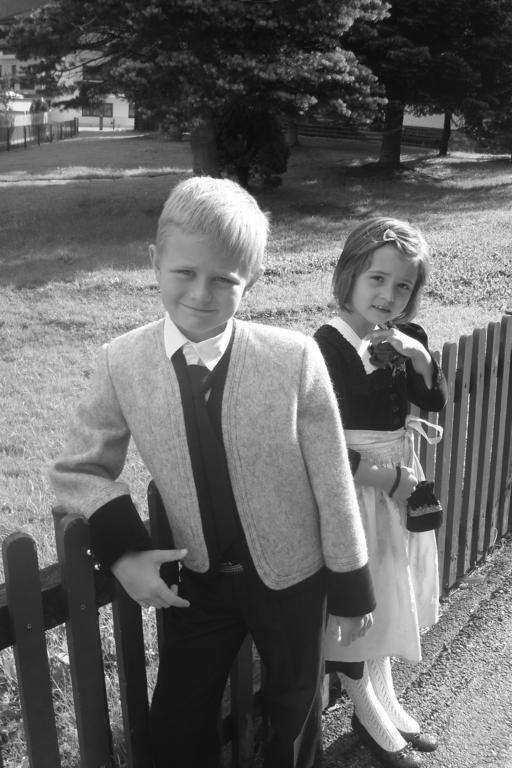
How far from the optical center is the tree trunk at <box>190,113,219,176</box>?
15570mm

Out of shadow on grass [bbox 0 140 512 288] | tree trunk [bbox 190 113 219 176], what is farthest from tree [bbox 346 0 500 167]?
tree trunk [bbox 190 113 219 176]

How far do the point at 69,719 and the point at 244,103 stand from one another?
12853 millimetres

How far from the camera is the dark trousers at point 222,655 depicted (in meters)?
1.82

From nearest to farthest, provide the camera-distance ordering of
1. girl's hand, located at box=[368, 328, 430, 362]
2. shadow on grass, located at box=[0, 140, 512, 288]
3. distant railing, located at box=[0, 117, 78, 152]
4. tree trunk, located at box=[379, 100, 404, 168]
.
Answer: girl's hand, located at box=[368, 328, 430, 362] → shadow on grass, located at box=[0, 140, 512, 288] → tree trunk, located at box=[379, 100, 404, 168] → distant railing, located at box=[0, 117, 78, 152]

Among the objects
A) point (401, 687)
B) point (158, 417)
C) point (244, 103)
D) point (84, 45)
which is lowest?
point (401, 687)

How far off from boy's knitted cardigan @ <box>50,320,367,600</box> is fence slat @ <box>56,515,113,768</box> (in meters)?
0.07

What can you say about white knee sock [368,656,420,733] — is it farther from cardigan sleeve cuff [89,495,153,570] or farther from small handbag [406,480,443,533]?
cardigan sleeve cuff [89,495,153,570]

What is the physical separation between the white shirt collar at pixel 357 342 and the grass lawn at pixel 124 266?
5.26ft

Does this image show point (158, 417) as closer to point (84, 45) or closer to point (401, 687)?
point (401, 687)

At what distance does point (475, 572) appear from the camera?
11.6ft

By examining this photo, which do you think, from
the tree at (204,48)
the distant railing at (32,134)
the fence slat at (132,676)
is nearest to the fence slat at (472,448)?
the fence slat at (132,676)

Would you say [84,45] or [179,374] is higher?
[84,45]

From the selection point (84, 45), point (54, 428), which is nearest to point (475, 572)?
point (54, 428)

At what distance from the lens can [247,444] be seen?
67.7 inches
